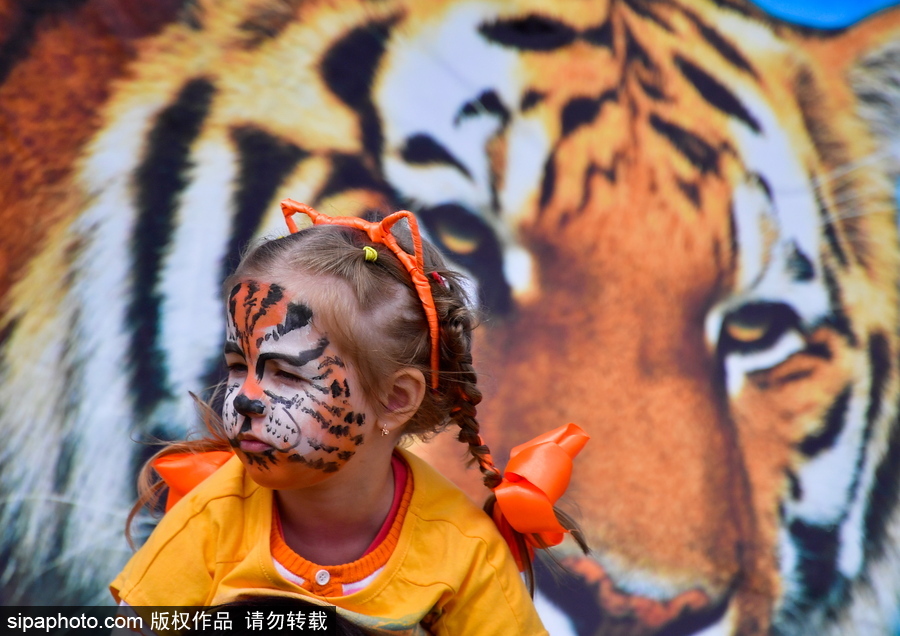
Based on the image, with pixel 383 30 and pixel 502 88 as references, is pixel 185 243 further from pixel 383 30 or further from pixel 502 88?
pixel 502 88

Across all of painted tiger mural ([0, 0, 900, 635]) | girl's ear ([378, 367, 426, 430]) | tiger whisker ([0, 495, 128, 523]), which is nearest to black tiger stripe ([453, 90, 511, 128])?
painted tiger mural ([0, 0, 900, 635])

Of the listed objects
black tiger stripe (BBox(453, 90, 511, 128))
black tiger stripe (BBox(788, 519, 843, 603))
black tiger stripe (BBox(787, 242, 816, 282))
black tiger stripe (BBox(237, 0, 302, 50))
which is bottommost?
black tiger stripe (BBox(788, 519, 843, 603))

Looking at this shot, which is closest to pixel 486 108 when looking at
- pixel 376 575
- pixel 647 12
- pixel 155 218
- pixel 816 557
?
pixel 647 12

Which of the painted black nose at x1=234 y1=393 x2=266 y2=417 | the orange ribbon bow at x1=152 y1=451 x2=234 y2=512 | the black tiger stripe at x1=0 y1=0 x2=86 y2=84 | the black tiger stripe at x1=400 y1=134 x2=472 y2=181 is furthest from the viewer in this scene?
the black tiger stripe at x1=400 y1=134 x2=472 y2=181

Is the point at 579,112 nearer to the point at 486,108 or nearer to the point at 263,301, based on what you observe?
the point at 486,108

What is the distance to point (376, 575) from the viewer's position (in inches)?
52.7

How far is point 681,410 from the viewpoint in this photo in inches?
80.3

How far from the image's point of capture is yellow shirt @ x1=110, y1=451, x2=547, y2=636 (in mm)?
1300

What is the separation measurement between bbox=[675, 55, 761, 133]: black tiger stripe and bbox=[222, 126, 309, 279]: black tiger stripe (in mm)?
911

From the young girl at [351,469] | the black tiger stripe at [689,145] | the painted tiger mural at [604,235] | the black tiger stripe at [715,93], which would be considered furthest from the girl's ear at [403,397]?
the black tiger stripe at [715,93]

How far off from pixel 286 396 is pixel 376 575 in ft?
1.04

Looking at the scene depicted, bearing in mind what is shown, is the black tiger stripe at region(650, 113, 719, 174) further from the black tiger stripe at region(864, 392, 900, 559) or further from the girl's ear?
the girl's ear

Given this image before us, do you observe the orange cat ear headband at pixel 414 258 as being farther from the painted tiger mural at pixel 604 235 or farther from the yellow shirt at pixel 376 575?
the painted tiger mural at pixel 604 235

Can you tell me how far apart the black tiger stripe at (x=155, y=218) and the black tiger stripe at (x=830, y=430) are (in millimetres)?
1427
